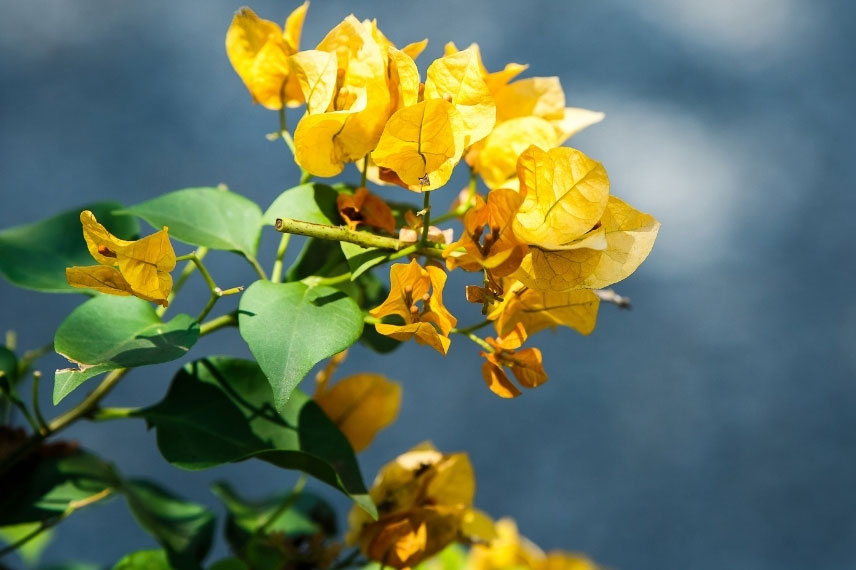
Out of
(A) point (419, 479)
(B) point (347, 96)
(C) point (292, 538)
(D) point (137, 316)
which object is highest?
(B) point (347, 96)

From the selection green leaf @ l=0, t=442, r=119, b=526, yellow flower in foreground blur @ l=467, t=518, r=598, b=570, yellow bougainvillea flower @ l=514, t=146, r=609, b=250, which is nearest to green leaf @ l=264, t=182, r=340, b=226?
yellow bougainvillea flower @ l=514, t=146, r=609, b=250

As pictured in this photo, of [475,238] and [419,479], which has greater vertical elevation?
[475,238]

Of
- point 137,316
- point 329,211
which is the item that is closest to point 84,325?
point 137,316

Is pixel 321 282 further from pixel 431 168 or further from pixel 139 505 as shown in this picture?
pixel 139 505

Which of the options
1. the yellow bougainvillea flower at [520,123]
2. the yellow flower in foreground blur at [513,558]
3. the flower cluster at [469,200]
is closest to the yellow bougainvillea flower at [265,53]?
the flower cluster at [469,200]

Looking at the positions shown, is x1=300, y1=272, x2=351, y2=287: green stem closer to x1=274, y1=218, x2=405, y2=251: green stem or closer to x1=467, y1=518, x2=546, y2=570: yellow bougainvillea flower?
x1=274, y1=218, x2=405, y2=251: green stem

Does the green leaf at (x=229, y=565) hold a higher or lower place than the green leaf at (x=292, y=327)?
lower

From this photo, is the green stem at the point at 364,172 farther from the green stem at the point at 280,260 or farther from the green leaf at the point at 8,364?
the green leaf at the point at 8,364
